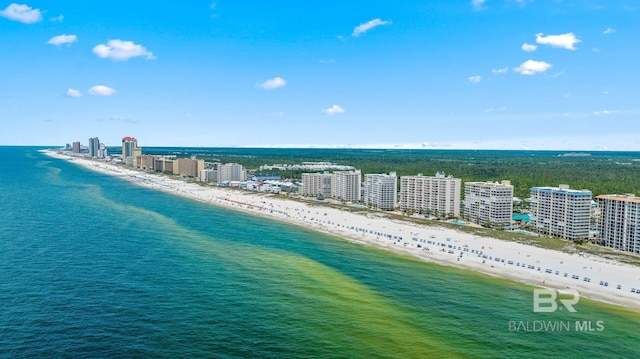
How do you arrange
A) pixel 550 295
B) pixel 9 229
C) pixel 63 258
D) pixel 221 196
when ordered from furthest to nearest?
pixel 221 196 < pixel 9 229 < pixel 63 258 < pixel 550 295

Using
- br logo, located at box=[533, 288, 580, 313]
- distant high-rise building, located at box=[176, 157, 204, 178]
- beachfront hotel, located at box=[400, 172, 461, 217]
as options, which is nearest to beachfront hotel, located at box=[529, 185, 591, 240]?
beachfront hotel, located at box=[400, 172, 461, 217]

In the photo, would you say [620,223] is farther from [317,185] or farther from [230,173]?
[230,173]

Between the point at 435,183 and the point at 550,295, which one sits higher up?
the point at 435,183

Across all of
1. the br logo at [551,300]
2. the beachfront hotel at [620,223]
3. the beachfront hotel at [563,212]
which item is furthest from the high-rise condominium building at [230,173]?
the br logo at [551,300]

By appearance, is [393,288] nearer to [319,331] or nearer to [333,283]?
[333,283]

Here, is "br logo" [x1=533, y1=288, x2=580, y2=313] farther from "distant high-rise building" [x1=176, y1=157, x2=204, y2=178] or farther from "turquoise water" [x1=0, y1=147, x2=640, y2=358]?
"distant high-rise building" [x1=176, y1=157, x2=204, y2=178]

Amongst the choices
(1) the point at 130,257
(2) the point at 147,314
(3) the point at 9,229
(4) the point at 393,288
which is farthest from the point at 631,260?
(3) the point at 9,229
